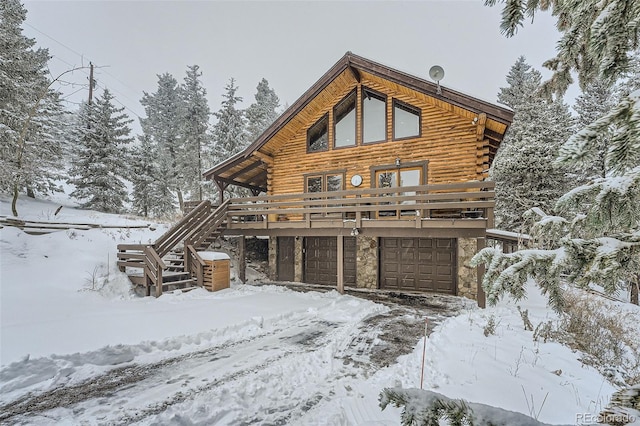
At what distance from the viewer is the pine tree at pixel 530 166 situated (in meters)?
16.1

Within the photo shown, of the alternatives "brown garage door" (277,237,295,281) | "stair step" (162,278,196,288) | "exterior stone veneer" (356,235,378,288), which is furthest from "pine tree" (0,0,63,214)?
"exterior stone veneer" (356,235,378,288)

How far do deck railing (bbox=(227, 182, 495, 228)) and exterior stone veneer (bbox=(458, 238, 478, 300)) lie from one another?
101 cm

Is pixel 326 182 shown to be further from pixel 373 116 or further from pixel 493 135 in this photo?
pixel 493 135

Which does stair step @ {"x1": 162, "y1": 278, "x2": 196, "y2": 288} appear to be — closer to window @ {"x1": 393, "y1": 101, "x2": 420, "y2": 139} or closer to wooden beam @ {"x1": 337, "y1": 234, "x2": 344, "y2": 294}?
wooden beam @ {"x1": 337, "y1": 234, "x2": 344, "y2": 294}

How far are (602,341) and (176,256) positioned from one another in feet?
42.3

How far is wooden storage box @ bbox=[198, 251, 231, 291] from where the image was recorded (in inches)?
388

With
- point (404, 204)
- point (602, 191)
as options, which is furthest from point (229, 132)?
point (602, 191)

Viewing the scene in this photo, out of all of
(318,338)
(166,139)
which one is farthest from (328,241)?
(166,139)

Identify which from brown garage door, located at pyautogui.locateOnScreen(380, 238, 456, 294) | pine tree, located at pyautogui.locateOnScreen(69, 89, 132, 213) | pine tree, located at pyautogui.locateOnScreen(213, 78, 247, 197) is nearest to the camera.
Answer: brown garage door, located at pyautogui.locateOnScreen(380, 238, 456, 294)

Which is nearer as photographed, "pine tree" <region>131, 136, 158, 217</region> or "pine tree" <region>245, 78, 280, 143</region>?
"pine tree" <region>245, 78, 280, 143</region>

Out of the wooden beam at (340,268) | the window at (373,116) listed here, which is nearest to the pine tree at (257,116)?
the window at (373,116)

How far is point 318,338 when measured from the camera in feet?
19.9

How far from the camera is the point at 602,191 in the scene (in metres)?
1.79

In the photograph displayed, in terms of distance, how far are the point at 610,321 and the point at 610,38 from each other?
903cm
